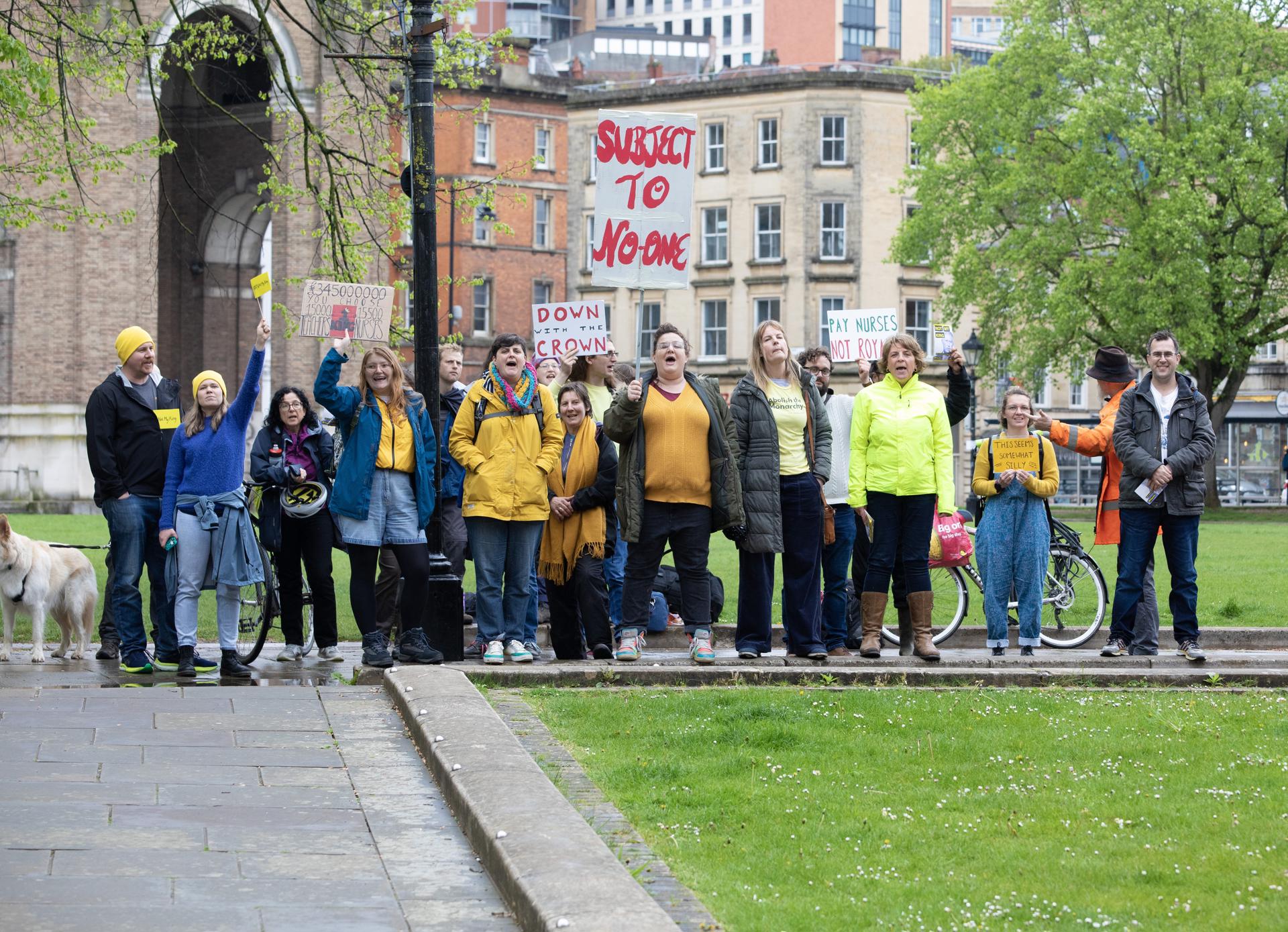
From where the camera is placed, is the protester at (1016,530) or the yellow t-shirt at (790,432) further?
the protester at (1016,530)

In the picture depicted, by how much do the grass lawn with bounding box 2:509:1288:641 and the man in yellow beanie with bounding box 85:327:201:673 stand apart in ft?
6.15

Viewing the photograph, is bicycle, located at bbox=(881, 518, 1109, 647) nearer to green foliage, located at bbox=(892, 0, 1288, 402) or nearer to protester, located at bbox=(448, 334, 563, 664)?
protester, located at bbox=(448, 334, 563, 664)

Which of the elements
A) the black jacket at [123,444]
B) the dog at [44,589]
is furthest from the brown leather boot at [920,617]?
the dog at [44,589]

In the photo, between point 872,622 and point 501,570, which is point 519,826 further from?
point 872,622

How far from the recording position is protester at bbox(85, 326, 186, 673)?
11.6 meters

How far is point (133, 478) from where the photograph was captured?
11750 millimetres

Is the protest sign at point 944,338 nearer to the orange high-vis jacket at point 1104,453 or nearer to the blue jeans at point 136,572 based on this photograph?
the orange high-vis jacket at point 1104,453

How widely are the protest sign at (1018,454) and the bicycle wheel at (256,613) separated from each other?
5.06 m

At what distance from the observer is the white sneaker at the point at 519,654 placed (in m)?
11.3

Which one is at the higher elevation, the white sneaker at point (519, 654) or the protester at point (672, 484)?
the protester at point (672, 484)

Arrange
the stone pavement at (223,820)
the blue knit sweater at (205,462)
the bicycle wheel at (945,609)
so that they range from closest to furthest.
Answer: the stone pavement at (223,820) → the blue knit sweater at (205,462) → the bicycle wheel at (945,609)

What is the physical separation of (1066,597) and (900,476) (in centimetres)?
281

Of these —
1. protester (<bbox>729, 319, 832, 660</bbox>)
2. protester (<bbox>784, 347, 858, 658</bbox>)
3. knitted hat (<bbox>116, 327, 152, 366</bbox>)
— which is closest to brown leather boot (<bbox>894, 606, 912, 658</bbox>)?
protester (<bbox>784, 347, 858, 658</bbox>)

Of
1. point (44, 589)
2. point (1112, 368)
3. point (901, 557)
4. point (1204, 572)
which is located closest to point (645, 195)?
point (901, 557)
